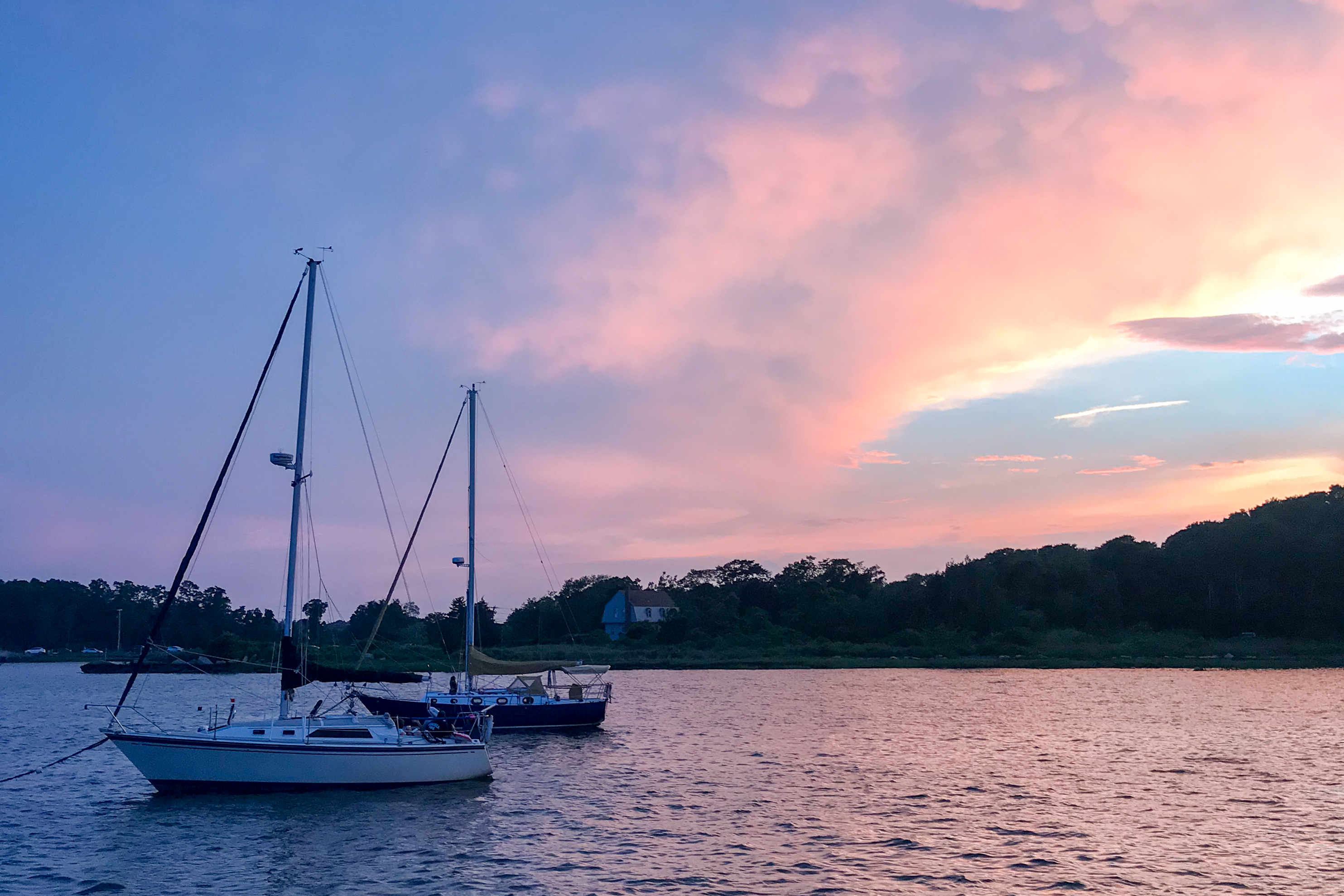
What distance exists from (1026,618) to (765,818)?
105213 mm

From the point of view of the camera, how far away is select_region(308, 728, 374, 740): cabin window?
3117 centimetres

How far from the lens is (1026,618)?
408ft

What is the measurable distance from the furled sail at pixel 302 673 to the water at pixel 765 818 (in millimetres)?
3782

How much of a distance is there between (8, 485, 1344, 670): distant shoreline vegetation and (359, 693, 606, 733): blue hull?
4888 centimetres

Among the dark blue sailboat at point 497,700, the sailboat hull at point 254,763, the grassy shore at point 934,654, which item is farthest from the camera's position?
the grassy shore at point 934,654

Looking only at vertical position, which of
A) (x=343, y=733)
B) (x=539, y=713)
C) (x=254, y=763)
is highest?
(x=343, y=733)

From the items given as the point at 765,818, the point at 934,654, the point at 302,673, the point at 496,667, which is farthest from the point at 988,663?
the point at 302,673

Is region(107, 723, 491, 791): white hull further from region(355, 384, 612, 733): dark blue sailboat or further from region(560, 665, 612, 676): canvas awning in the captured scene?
region(560, 665, 612, 676): canvas awning

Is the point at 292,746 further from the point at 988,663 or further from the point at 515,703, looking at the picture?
the point at 988,663

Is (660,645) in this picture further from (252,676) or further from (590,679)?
(252,676)

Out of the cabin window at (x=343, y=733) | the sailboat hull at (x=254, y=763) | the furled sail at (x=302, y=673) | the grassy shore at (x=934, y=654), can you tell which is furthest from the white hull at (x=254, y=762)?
the grassy shore at (x=934, y=654)

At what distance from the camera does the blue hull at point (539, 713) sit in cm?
5031

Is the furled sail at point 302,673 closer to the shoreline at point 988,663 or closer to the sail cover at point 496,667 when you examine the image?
the sail cover at point 496,667

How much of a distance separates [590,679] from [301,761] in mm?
65815
